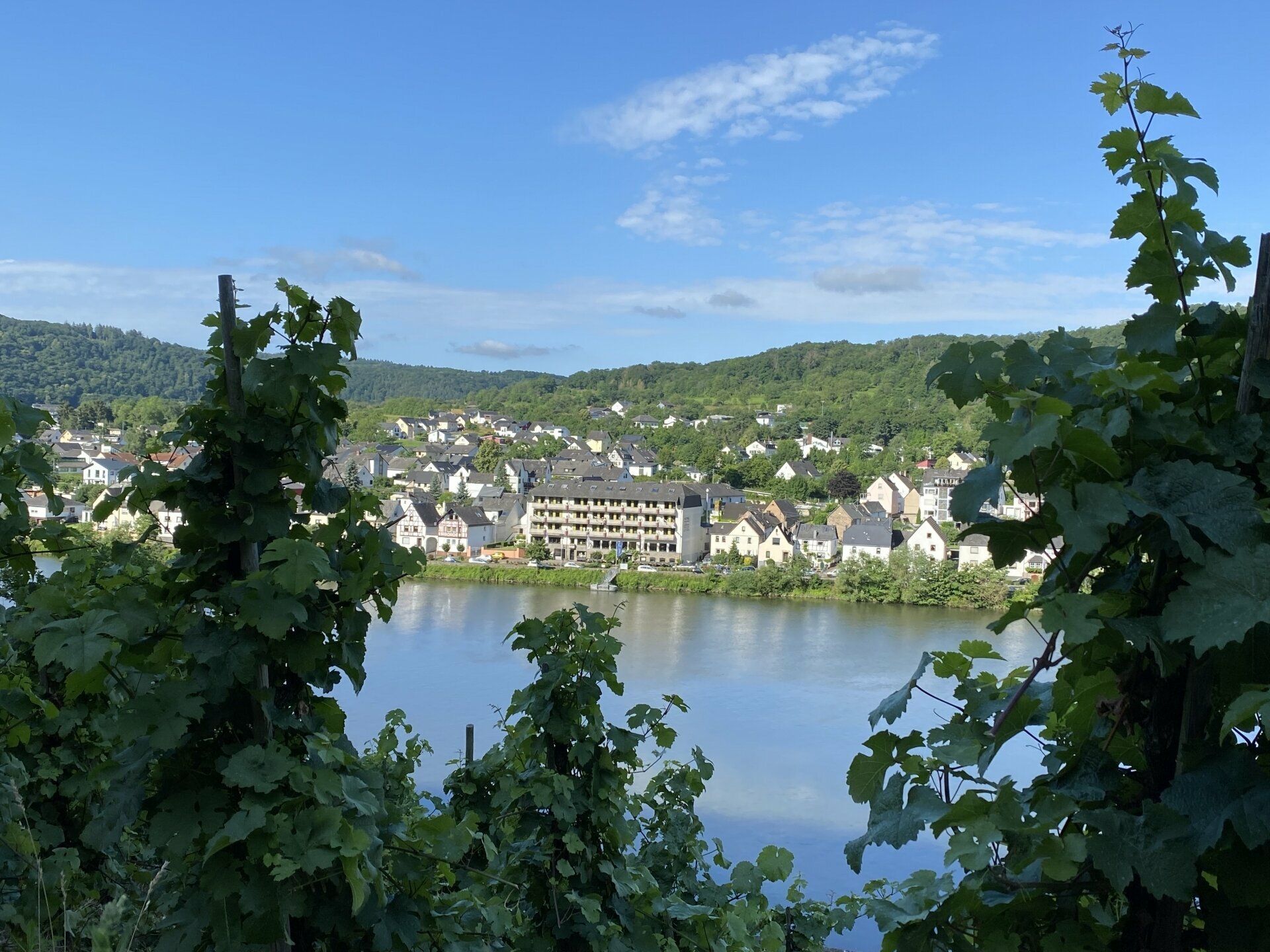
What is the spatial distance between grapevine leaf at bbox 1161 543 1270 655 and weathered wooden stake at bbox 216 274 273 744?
1.15 m

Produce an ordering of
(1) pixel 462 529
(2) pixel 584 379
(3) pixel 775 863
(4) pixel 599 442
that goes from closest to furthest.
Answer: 1. (3) pixel 775 863
2. (1) pixel 462 529
3. (4) pixel 599 442
4. (2) pixel 584 379

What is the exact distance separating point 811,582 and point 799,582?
37 cm

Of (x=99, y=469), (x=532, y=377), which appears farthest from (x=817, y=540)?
(x=532, y=377)

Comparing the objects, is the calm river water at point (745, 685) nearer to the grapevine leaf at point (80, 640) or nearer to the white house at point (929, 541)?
the grapevine leaf at point (80, 640)

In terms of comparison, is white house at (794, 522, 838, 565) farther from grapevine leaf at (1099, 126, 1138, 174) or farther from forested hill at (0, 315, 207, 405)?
grapevine leaf at (1099, 126, 1138, 174)

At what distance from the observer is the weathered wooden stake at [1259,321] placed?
0.76 meters

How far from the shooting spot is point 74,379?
31406 millimetres

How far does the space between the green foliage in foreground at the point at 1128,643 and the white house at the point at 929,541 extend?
958 inches

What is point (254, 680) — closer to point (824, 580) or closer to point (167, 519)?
point (167, 519)

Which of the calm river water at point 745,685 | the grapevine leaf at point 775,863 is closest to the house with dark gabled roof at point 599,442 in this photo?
the calm river water at point 745,685

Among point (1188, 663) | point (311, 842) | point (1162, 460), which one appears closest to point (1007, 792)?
point (1188, 663)

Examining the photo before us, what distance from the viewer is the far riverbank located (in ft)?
70.5

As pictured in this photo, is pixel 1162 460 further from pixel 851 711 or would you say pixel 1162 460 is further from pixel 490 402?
pixel 490 402

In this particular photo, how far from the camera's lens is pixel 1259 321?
76 centimetres
